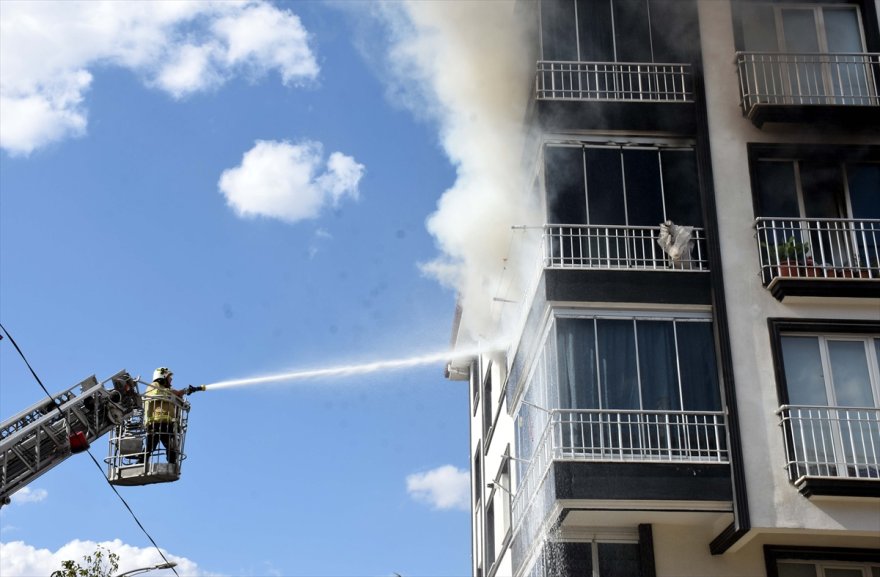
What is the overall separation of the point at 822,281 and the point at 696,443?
3.42 m

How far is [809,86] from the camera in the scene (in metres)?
20.4

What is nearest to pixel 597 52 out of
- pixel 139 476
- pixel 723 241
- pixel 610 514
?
pixel 723 241

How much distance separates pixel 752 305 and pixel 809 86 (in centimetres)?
445

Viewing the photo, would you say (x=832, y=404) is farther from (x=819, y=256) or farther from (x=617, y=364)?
(x=617, y=364)

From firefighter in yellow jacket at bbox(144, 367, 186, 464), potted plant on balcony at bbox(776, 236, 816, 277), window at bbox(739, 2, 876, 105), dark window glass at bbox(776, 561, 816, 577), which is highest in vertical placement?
window at bbox(739, 2, 876, 105)

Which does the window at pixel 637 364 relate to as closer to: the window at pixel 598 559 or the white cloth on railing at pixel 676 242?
the white cloth on railing at pixel 676 242

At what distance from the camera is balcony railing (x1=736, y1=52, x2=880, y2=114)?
2008cm

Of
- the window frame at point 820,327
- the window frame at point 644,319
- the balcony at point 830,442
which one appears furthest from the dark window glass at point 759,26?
the balcony at point 830,442

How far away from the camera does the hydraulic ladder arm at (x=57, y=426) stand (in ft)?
56.9

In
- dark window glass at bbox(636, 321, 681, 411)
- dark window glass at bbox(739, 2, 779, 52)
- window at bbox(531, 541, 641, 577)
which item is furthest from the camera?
dark window glass at bbox(739, 2, 779, 52)

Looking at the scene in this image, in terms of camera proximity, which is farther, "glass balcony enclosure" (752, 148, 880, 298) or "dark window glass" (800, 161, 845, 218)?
"dark window glass" (800, 161, 845, 218)

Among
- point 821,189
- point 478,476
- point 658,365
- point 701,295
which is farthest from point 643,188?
point 478,476

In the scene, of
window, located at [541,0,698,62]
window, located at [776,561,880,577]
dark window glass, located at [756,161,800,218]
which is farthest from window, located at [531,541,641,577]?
window, located at [541,0,698,62]

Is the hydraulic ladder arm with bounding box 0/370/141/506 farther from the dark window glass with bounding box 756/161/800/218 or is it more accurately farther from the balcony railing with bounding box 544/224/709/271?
the dark window glass with bounding box 756/161/800/218
